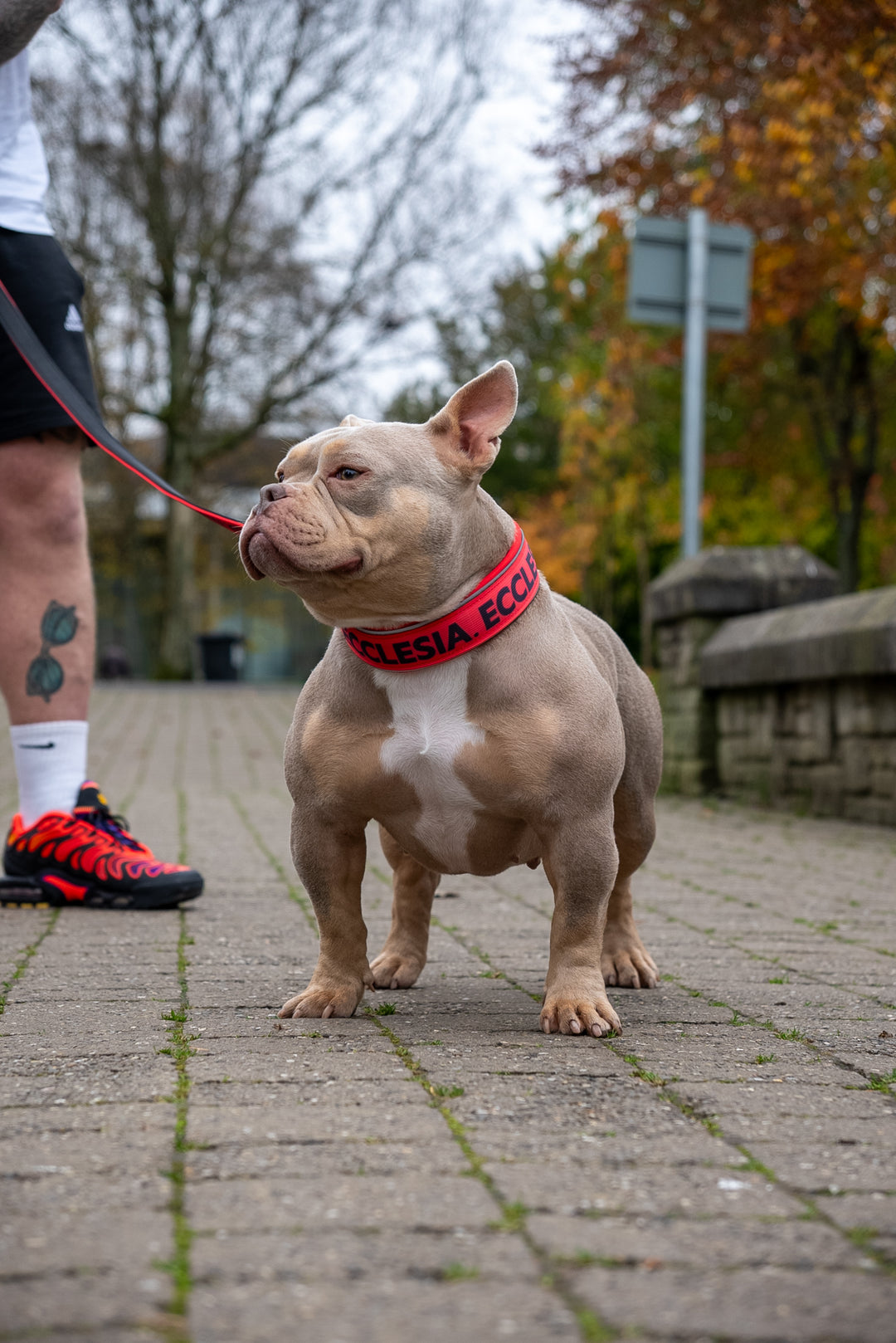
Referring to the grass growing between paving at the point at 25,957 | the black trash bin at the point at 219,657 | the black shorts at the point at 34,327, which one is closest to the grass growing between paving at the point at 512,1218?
the grass growing between paving at the point at 25,957

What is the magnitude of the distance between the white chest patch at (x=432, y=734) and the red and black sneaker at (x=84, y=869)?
1750 millimetres

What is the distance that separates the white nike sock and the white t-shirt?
1565mm

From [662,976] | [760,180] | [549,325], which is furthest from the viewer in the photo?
[549,325]

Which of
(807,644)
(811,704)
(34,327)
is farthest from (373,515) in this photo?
(811,704)

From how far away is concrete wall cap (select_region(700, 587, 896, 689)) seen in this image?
720cm

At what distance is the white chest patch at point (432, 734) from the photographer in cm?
278

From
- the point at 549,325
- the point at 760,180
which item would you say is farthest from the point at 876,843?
the point at 549,325

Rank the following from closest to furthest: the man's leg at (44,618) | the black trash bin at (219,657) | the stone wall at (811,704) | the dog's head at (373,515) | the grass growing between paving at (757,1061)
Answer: the grass growing between paving at (757,1061) → the dog's head at (373,515) → the man's leg at (44,618) → the stone wall at (811,704) → the black trash bin at (219,657)

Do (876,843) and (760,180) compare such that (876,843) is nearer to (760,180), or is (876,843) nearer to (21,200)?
(21,200)

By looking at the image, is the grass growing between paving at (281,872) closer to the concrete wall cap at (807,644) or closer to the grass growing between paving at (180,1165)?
the grass growing between paving at (180,1165)

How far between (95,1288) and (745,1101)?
1.19m

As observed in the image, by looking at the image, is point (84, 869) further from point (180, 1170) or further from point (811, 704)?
point (811, 704)

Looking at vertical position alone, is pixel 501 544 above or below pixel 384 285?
below

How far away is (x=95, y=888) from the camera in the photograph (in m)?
4.39
